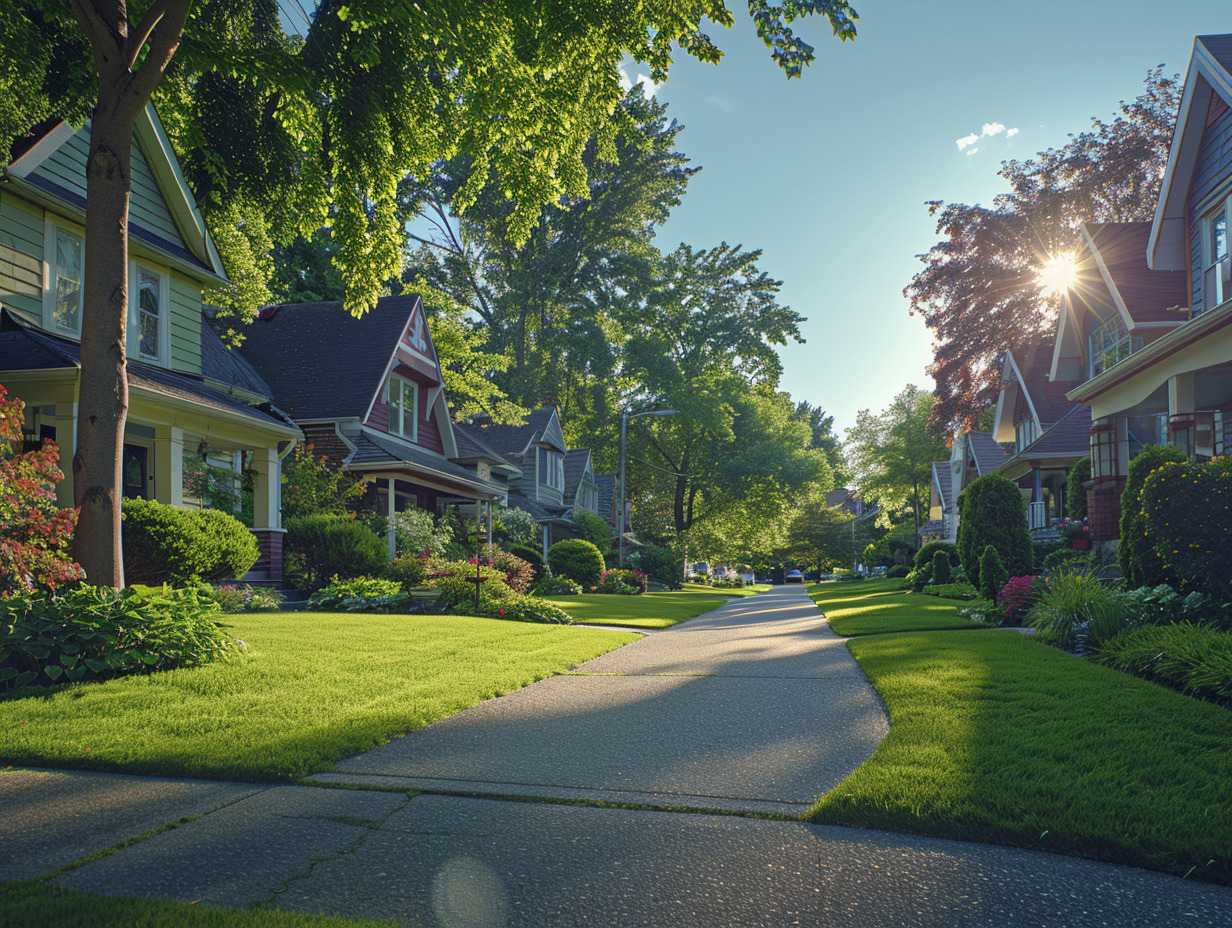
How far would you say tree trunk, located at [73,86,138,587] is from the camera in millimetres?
7719

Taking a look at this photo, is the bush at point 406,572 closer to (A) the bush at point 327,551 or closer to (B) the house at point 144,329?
(A) the bush at point 327,551

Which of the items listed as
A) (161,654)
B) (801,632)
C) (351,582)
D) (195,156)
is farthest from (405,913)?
(351,582)

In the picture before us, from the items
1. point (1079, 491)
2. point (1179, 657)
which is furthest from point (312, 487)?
point (1079, 491)

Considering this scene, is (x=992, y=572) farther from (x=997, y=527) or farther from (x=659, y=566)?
(x=659, y=566)

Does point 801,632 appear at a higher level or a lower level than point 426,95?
lower

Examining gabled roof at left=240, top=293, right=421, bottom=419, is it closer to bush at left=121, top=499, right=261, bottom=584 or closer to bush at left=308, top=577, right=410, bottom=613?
bush at left=308, top=577, right=410, bottom=613

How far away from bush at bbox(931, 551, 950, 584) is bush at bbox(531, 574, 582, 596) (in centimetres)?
1240

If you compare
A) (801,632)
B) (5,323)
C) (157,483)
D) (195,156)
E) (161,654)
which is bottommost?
(801,632)

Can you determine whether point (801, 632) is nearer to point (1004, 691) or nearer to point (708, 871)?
point (1004, 691)

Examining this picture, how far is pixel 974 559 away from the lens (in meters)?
15.8

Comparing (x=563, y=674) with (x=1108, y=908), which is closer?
(x=1108, y=908)

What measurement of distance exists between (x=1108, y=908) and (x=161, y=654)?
711 centimetres

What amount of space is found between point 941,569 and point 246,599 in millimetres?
22272

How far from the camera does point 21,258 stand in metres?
12.4
